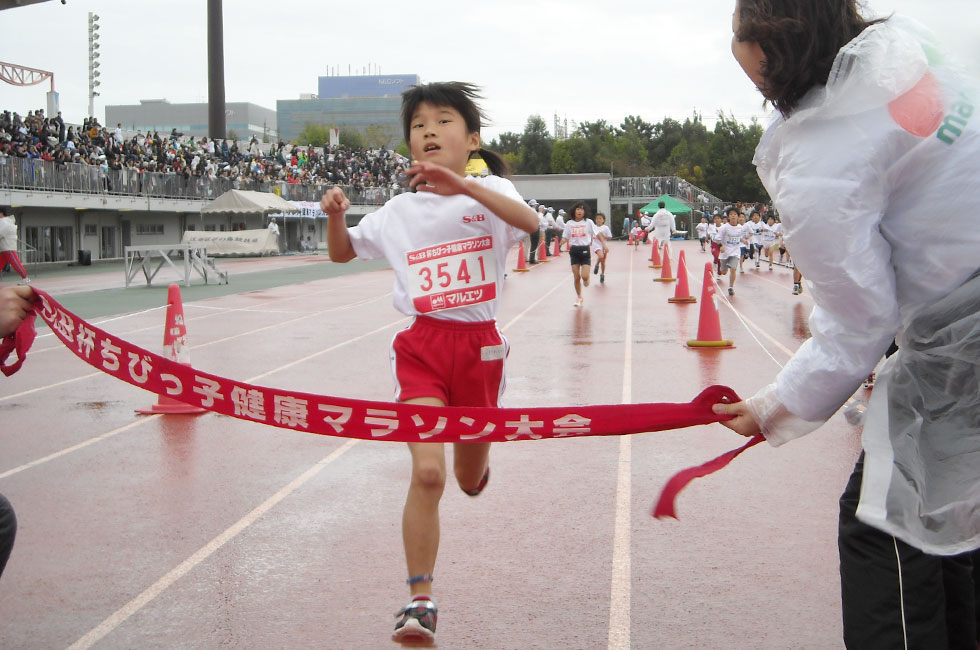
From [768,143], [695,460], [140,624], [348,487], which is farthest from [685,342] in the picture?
[768,143]

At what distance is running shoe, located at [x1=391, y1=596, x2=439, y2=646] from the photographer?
11.3 ft

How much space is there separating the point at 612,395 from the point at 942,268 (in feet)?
24.7

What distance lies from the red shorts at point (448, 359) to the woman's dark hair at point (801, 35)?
188cm

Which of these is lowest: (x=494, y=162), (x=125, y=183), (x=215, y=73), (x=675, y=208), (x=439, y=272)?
(x=439, y=272)

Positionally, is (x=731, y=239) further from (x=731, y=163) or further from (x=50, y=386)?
(x=731, y=163)

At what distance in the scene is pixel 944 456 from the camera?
216 centimetres

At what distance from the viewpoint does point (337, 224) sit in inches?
153

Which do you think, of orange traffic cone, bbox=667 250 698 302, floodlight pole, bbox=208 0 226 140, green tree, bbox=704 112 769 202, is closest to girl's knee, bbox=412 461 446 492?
orange traffic cone, bbox=667 250 698 302

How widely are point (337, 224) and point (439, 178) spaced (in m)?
0.66

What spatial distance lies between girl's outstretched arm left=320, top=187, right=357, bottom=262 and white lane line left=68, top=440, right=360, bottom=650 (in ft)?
5.77

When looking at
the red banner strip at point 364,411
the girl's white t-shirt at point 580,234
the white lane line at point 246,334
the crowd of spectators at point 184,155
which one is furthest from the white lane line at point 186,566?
the crowd of spectators at point 184,155

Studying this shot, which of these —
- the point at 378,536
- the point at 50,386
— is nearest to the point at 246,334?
the point at 50,386

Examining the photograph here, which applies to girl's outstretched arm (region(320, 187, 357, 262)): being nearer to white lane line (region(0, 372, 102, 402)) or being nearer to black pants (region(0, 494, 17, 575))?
black pants (region(0, 494, 17, 575))

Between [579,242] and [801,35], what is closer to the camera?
[801,35]
